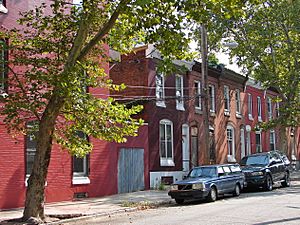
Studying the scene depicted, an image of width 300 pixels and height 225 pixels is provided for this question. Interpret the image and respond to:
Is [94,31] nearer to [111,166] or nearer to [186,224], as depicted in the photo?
[186,224]

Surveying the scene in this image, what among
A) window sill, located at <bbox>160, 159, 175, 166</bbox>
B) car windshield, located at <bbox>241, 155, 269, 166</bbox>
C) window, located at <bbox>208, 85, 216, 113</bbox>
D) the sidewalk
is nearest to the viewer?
the sidewalk

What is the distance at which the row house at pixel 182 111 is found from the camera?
79.7 feet

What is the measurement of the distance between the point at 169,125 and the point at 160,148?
1.68m

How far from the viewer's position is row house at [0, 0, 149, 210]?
15867mm

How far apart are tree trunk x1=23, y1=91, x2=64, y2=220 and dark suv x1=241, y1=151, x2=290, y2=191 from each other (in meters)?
11.2

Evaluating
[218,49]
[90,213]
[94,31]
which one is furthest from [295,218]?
[218,49]

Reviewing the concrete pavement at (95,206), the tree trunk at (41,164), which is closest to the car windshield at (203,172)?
the concrete pavement at (95,206)

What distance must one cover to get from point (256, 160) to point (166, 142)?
5.41 meters

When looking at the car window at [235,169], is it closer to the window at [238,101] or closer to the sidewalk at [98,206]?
the sidewalk at [98,206]

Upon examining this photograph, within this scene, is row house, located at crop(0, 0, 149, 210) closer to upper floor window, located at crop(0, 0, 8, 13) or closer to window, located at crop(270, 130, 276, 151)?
upper floor window, located at crop(0, 0, 8, 13)

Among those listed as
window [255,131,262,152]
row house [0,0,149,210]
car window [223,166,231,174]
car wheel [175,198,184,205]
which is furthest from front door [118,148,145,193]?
window [255,131,262,152]

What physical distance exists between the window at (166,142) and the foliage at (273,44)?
24.8 feet

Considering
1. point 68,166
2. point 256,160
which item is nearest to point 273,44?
point 256,160

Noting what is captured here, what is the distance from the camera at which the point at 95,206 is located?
53.4ft
